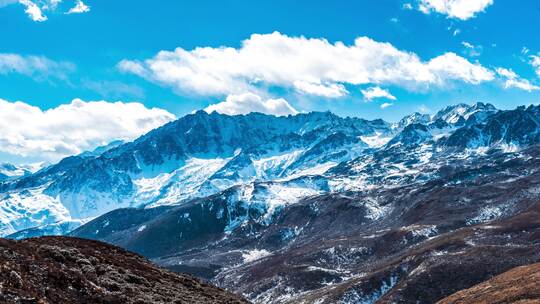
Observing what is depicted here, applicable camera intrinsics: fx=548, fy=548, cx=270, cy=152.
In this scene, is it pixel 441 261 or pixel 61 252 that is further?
pixel 441 261

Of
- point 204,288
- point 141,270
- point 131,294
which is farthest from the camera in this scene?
point 204,288

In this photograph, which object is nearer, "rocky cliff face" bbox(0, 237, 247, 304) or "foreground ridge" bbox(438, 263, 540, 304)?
"rocky cliff face" bbox(0, 237, 247, 304)

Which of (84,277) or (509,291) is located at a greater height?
(84,277)

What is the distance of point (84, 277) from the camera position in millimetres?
33344

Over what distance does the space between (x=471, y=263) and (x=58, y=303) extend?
168229 mm

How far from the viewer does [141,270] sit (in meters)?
42.5

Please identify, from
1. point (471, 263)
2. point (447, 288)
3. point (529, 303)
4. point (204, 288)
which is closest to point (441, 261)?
point (471, 263)

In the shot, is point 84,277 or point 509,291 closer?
point 84,277

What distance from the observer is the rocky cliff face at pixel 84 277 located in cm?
2738

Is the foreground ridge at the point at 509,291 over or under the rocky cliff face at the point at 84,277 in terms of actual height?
under

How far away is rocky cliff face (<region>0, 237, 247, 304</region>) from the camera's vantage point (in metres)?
27.4

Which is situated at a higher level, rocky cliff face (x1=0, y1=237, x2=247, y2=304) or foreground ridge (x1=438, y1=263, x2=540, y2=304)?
rocky cliff face (x1=0, y1=237, x2=247, y2=304)

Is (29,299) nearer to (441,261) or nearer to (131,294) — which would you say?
(131,294)

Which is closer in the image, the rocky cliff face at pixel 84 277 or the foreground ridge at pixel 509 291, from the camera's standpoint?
the rocky cliff face at pixel 84 277
